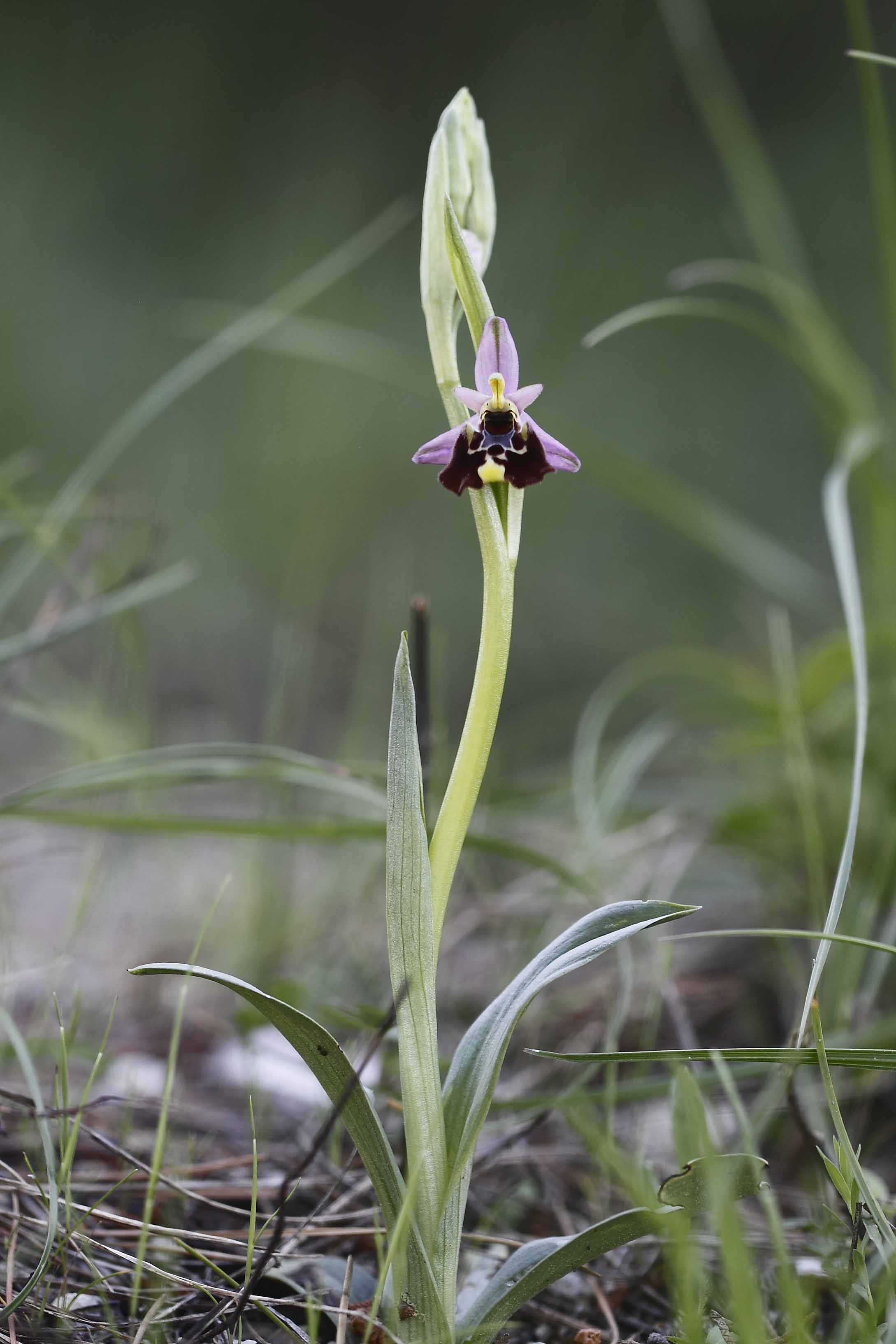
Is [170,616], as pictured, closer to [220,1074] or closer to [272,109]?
[272,109]

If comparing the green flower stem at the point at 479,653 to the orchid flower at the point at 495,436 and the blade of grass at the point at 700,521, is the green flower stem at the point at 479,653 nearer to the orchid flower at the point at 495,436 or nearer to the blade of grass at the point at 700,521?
the orchid flower at the point at 495,436

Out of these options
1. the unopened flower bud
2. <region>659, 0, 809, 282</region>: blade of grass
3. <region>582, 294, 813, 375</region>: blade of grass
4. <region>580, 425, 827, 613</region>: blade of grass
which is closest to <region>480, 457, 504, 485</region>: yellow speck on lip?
the unopened flower bud

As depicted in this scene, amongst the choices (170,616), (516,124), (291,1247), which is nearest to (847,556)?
(291,1247)

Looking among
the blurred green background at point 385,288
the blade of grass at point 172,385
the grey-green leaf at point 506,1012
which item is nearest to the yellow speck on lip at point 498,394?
the grey-green leaf at point 506,1012

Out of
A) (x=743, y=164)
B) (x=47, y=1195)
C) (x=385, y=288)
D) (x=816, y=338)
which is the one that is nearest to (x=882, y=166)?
(x=816, y=338)

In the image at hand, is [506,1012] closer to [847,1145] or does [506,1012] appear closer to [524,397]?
[847,1145]

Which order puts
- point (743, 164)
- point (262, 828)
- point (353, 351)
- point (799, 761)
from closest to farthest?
point (262, 828)
point (799, 761)
point (743, 164)
point (353, 351)
